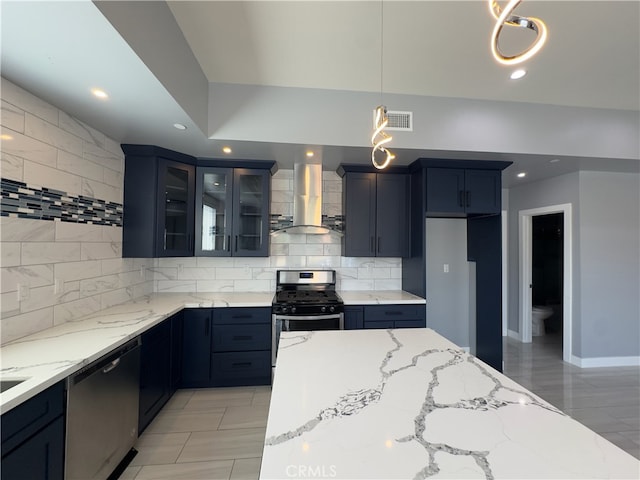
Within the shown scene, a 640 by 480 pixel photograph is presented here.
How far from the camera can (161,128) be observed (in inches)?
89.2

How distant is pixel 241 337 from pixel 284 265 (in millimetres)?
977

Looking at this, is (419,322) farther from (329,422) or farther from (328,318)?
(329,422)

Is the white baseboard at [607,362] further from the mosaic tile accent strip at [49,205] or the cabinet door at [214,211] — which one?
the mosaic tile accent strip at [49,205]

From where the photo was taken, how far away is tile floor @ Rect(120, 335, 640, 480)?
6.00 ft

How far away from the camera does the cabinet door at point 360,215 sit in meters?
3.21

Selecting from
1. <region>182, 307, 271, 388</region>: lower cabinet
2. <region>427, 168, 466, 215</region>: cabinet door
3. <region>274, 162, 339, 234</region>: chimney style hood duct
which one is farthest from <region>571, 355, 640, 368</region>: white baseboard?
<region>182, 307, 271, 388</region>: lower cabinet

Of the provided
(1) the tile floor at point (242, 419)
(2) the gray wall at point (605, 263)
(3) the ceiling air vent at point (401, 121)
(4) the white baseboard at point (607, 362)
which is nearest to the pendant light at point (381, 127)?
(3) the ceiling air vent at point (401, 121)

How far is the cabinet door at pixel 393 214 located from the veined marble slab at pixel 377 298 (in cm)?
47

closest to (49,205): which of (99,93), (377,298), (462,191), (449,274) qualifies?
(99,93)

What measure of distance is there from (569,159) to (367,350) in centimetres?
312

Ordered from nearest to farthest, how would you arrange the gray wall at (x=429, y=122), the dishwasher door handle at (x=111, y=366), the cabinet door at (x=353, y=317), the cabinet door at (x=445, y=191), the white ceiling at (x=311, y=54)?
the white ceiling at (x=311, y=54)
the dishwasher door handle at (x=111, y=366)
the gray wall at (x=429, y=122)
the cabinet door at (x=353, y=317)
the cabinet door at (x=445, y=191)

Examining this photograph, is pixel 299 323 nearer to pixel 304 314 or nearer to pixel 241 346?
pixel 304 314

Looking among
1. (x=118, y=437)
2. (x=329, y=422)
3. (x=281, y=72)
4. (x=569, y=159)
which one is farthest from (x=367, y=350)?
(x=569, y=159)

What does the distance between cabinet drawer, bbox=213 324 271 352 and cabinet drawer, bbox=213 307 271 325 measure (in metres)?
0.05
